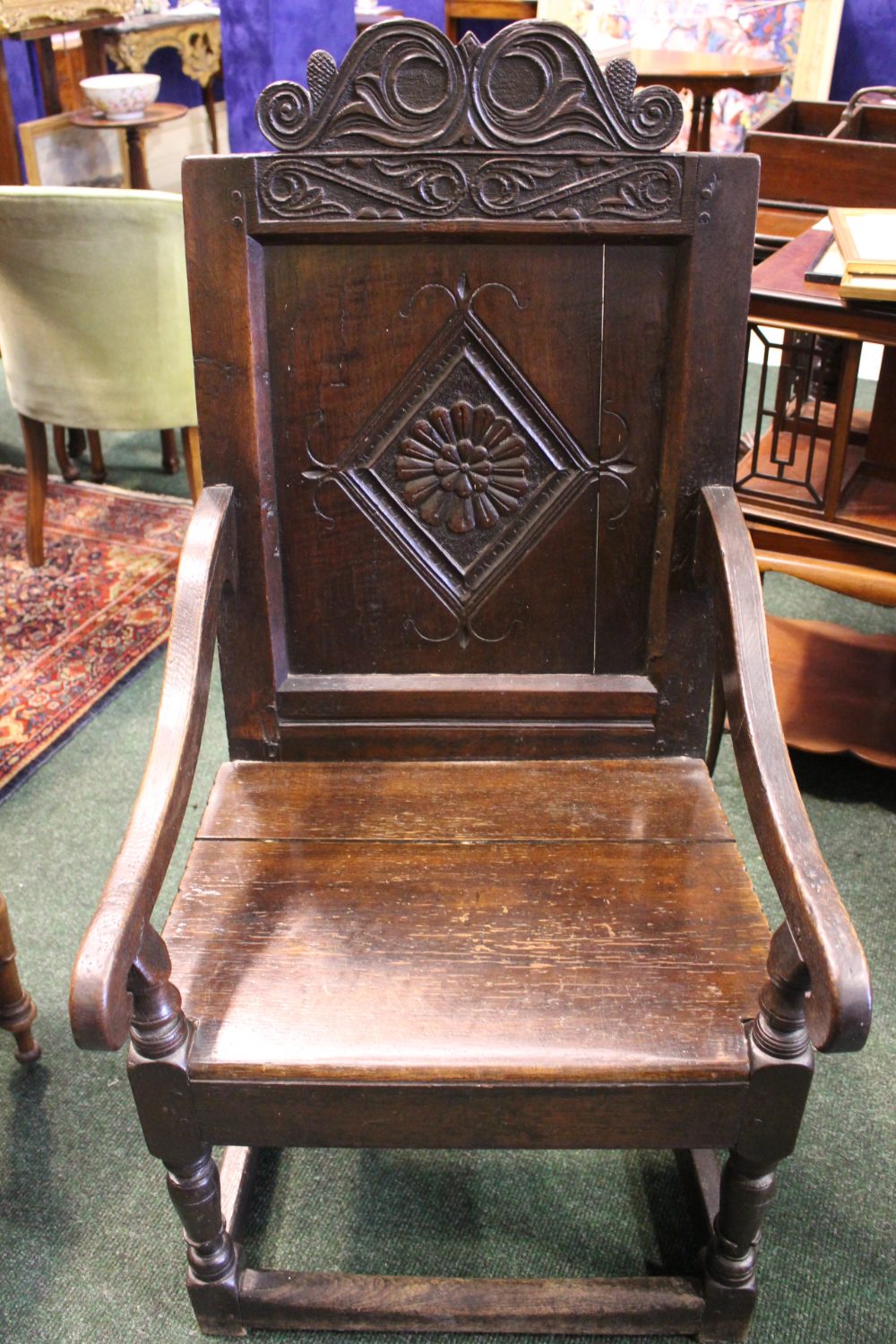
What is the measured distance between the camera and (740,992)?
1.08m

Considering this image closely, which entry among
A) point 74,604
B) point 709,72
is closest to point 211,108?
point 709,72

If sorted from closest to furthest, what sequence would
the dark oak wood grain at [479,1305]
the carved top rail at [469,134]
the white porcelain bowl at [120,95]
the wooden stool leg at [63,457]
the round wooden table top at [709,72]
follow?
1. the carved top rail at [469,134]
2. the dark oak wood grain at [479,1305]
3. the wooden stool leg at [63,457]
4. the round wooden table top at [709,72]
5. the white porcelain bowl at [120,95]

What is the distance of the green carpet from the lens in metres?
1.37

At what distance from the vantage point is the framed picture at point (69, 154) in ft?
16.0

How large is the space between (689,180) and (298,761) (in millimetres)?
733

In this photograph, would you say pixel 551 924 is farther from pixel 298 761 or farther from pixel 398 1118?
pixel 298 761

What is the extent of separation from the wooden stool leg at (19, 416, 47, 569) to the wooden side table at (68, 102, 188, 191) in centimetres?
200

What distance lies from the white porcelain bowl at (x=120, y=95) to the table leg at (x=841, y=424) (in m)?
3.73

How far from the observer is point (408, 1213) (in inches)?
57.7

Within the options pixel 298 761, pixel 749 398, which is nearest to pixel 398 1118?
pixel 298 761

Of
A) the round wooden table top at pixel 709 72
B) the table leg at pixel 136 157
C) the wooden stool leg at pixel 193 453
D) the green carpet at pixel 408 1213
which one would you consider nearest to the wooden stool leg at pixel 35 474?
the wooden stool leg at pixel 193 453

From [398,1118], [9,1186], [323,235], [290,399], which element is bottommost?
[9,1186]

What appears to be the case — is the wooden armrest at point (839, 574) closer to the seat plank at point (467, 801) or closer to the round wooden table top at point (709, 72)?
the seat plank at point (467, 801)

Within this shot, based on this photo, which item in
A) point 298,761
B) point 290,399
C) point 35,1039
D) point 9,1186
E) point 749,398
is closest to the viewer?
point 290,399
